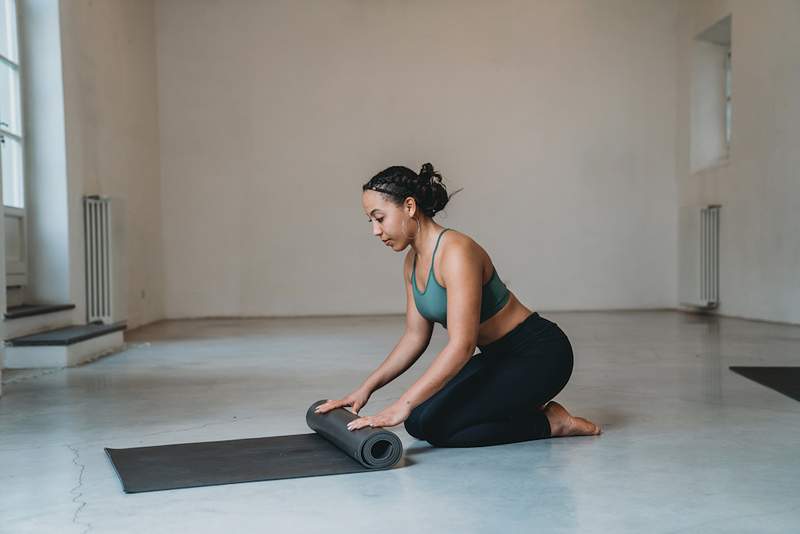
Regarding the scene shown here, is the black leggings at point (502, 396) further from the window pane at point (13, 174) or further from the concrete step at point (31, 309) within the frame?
the window pane at point (13, 174)

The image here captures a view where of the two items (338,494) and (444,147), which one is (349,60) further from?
(338,494)

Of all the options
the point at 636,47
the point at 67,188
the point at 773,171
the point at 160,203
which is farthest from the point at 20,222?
the point at 636,47

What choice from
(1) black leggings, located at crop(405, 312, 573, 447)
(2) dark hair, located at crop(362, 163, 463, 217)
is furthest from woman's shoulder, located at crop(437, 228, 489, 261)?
(1) black leggings, located at crop(405, 312, 573, 447)

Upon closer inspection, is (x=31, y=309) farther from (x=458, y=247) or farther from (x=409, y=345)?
(x=458, y=247)

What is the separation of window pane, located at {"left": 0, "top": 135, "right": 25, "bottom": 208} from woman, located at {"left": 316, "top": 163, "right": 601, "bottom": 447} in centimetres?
396

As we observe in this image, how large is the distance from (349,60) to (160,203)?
2.48 metres

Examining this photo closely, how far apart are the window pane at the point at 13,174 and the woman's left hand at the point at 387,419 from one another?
4154 mm

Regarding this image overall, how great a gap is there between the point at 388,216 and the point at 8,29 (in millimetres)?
4406

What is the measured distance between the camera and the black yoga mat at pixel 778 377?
12.2 feet

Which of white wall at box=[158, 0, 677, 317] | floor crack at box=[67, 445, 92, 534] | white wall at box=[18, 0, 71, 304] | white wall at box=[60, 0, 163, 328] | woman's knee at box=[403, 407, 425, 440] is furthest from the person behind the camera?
white wall at box=[158, 0, 677, 317]

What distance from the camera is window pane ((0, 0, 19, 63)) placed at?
570 cm

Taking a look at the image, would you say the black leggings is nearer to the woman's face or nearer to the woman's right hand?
the woman's right hand

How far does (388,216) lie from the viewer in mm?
2498

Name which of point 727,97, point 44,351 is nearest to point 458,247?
point 44,351
